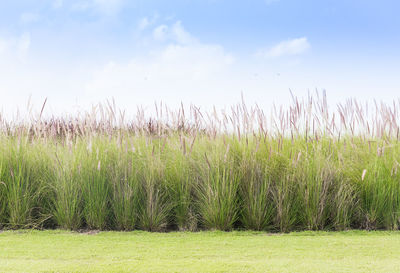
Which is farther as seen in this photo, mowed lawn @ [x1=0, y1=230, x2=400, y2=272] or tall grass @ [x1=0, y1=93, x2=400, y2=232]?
tall grass @ [x1=0, y1=93, x2=400, y2=232]

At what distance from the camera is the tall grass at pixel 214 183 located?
4.25 metres

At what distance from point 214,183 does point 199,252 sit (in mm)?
1017

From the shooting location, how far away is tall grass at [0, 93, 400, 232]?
167 inches

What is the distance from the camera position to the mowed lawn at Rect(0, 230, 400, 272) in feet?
9.21

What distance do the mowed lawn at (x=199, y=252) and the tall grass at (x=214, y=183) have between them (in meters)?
0.23

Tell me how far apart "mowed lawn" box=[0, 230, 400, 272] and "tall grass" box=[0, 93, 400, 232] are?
0.77ft

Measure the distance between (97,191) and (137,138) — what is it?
1.02m

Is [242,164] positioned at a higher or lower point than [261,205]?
higher

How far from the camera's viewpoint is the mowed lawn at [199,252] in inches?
111

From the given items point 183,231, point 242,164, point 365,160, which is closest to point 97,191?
point 183,231

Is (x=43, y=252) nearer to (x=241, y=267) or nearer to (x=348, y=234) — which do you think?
(x=241, y=267)

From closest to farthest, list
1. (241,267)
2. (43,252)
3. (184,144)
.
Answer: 1. (241,267)
2. (43,252)
3. (184,144)

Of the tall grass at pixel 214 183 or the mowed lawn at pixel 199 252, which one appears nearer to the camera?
the mowed lawn at pixel 199 252

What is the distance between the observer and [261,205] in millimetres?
4250
